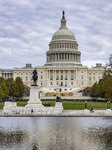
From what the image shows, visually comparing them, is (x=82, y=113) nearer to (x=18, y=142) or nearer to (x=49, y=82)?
(x=18, y=142)

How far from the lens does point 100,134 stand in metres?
39.2

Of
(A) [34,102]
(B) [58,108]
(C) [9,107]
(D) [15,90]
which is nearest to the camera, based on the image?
(B) [58,108]

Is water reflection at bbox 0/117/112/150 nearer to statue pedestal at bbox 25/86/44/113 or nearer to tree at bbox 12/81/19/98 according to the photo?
statue pedestal at bbox 25/86/44/113

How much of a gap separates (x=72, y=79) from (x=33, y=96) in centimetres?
12695

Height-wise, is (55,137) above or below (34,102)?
below

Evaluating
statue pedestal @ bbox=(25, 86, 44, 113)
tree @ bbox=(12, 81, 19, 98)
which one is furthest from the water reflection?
tree @ bbox=(12, 81, 19, 98)

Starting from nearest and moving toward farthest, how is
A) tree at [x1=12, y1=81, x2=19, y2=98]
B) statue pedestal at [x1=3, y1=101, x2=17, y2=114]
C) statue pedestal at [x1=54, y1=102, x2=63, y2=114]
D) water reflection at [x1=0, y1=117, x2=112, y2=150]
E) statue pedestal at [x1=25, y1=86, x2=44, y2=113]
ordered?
water reflection at [x1=0, y1=117, x2=112, y2=150] → statue pedestal at [x1=54, y1=102, x2=63, y2=114] → statue pedestal at [x1=3, y1=101, x2=17, y2=114] → statue pedestal at [x1=25, y1=86, x2=44, y2=113] → tree at [x1=12, y1=81, x2=19, y2=98]

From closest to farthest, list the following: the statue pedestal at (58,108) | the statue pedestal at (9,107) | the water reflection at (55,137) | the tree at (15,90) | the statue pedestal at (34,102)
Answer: the water reflection at (55,137) < the statue pedestal at (58,108) < the statue pedestal at (9,107) < the statue pedestal at (34,102) < the tree at (15,90)

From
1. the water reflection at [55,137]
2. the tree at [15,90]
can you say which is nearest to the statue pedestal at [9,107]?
the water reflection at [55,137]

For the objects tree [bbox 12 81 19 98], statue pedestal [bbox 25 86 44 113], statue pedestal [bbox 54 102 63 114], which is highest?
tree [bbox 12 81 19 98]

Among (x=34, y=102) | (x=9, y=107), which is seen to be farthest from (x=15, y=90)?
(x=9, y=107)

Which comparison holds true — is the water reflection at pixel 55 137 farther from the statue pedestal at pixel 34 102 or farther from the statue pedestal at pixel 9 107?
the statue pedestal at pixel 34 102

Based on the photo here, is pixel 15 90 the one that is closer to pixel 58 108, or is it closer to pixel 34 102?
pixel 34 102

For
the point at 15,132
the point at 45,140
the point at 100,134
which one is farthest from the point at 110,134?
the point at 15,132
